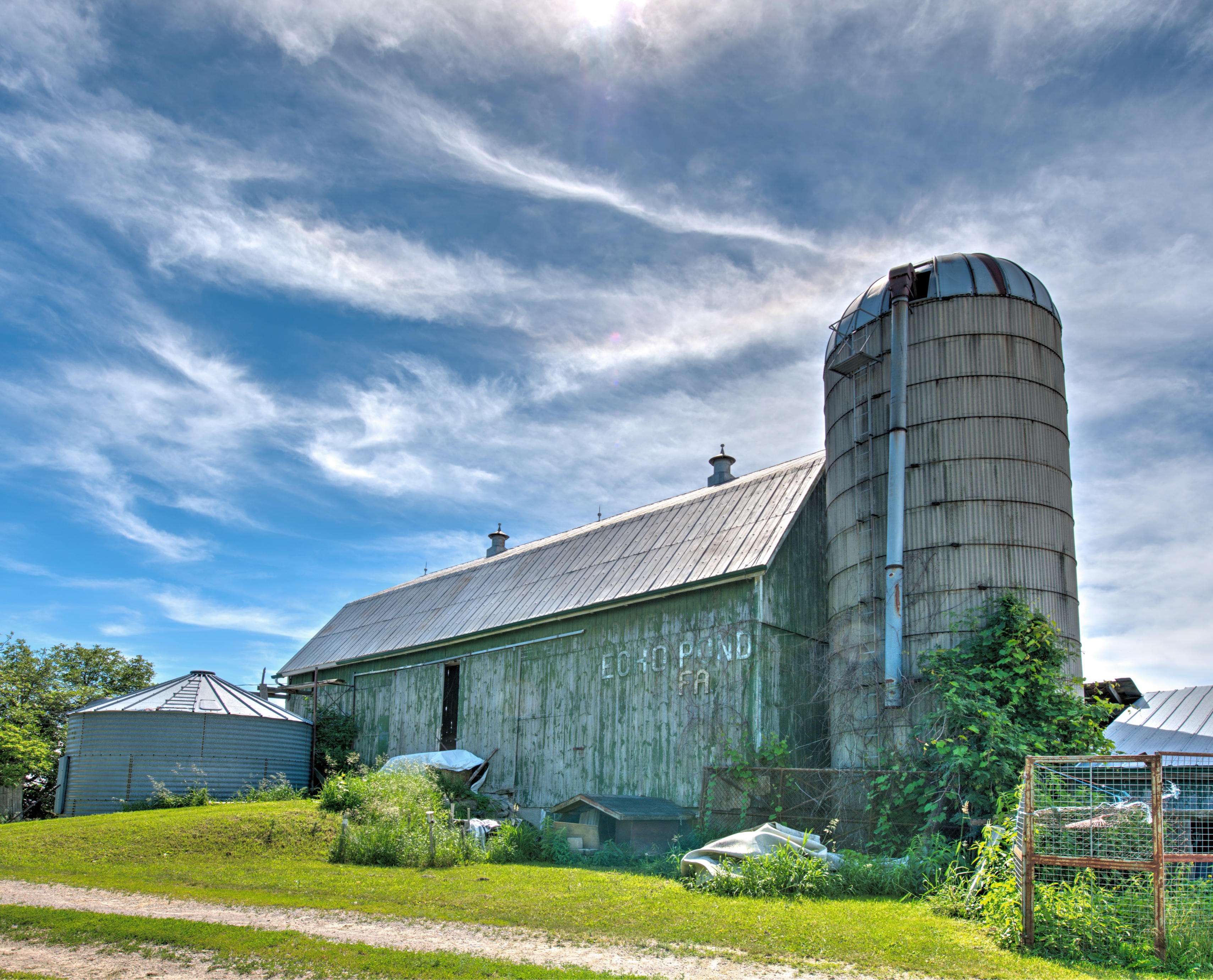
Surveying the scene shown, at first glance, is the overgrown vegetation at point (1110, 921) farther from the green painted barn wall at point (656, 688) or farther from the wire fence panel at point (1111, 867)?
the green painted barn wall at point (656, 688)

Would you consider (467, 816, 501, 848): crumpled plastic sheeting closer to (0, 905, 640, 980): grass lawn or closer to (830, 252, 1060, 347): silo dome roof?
(0, 905, 640, 980): grass lawn

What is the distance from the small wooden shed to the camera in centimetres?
1716

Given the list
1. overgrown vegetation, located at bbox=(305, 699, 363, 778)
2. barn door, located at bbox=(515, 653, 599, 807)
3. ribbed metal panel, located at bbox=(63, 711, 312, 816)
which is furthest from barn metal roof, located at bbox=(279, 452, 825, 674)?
ribbed metal panel, located at bbox=(63, 711, 312, 816)

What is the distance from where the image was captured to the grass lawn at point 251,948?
7484 millimetres

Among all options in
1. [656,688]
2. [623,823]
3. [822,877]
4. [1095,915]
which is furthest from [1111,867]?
[656,688]

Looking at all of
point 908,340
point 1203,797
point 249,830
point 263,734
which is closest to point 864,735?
point 1203,797

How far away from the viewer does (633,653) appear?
20344mm

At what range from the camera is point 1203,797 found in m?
10.7

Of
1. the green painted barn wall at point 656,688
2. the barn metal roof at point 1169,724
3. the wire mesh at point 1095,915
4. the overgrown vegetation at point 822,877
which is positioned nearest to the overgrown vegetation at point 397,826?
the green painted barn wall at point 656,688

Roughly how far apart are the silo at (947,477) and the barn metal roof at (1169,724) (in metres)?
5.10

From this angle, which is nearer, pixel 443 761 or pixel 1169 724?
pixel 1169 724

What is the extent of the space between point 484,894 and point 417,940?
3230mm

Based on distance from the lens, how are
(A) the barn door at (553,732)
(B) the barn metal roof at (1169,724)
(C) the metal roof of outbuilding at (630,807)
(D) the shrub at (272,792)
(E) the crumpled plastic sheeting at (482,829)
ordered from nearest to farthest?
(E) the crumpled plastic sheeting at (482,829) < (C) the metal roof of outbuilding at (630,807) < (B) the barn metal roof at (1169,724) < (A) the barn door at (553,732) < (D) the shrub at (272,792)

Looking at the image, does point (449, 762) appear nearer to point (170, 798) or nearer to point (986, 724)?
point (170, 798)
